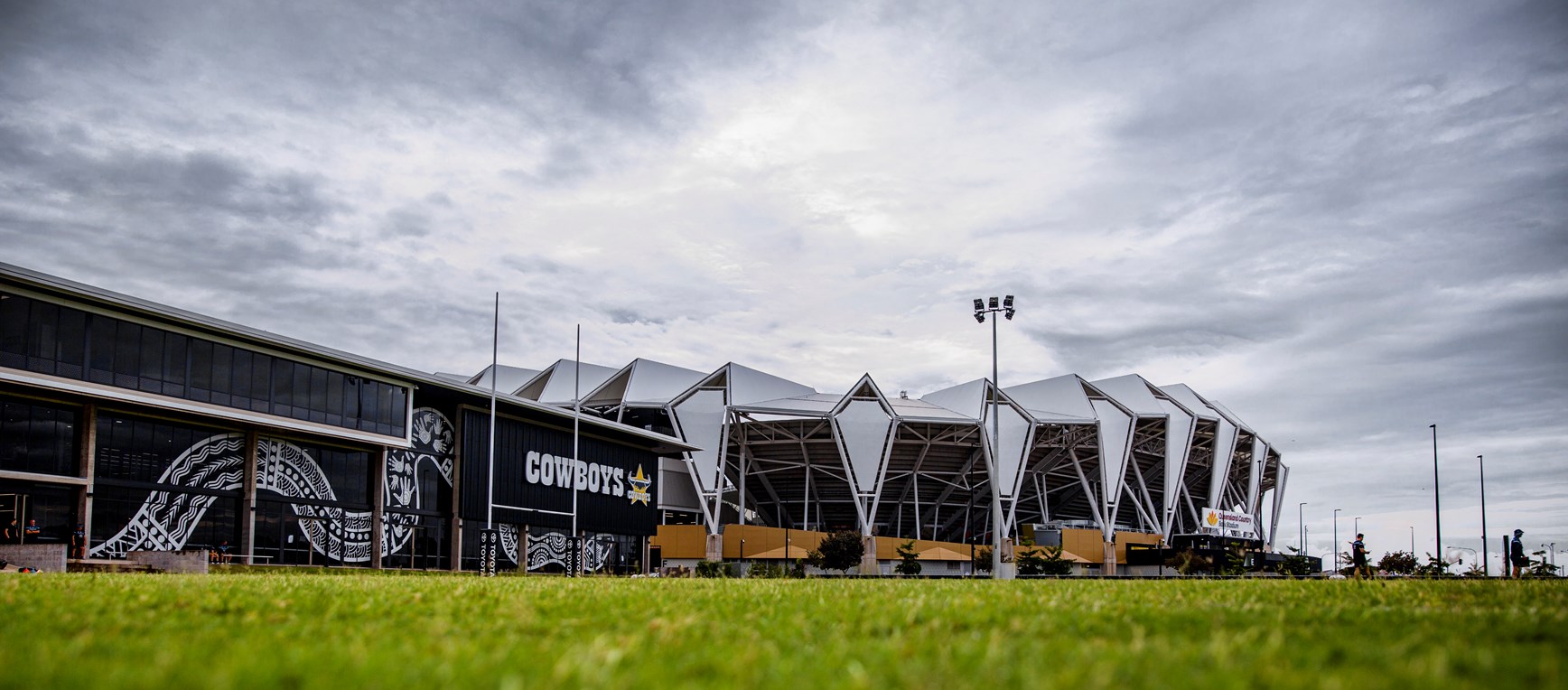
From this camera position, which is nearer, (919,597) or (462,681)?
(462,681)

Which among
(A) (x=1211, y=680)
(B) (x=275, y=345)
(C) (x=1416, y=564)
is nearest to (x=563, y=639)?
(A) (x=1211, y=680)

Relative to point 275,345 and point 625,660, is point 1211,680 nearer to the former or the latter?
point 625,660

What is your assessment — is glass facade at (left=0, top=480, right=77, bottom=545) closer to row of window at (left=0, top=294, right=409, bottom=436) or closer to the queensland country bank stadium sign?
row of window at (left=0, top=294, right=409, bottom=436)

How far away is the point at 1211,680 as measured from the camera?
4859 millimetres

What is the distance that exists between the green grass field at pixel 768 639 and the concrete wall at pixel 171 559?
29934mm

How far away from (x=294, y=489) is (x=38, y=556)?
44.9 ft

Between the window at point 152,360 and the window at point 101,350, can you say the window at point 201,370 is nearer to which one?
the window at point 152,360

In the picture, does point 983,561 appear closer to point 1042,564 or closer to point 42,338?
point 1042,564

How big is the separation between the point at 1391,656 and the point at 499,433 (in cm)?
5598

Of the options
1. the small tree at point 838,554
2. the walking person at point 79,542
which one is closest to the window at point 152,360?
the walking person at point 79,542

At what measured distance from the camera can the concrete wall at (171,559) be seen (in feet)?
124

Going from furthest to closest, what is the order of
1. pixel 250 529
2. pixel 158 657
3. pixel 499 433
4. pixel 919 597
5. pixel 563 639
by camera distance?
1. pixel 499 433
2. pixel 250 529
3. pixel 919 597
4. pixel 563 639
5. pixel 158 657

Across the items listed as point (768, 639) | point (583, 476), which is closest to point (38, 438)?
point (583, 476)

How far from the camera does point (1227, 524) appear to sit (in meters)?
110
